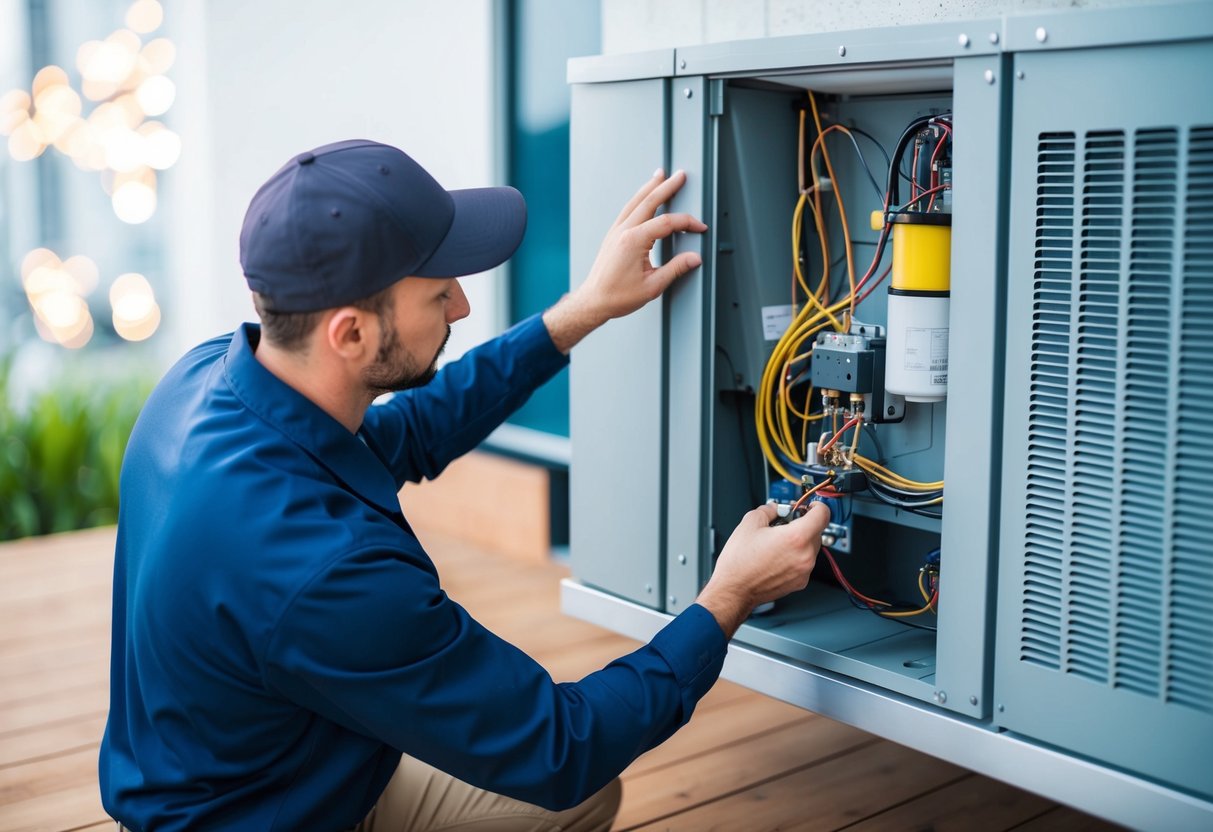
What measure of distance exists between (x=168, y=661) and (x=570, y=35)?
7.80ft

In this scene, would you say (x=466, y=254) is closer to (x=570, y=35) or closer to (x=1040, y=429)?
(x=1040, y=429)

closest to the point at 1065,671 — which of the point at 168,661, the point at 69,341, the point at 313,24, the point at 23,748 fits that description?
the point at 168,661

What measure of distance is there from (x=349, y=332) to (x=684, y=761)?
48.8 inches

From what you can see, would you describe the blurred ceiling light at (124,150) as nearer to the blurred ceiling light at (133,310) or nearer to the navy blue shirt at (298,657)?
the blurred ceiling light at (133,310)

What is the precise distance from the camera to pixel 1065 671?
1.33 metres

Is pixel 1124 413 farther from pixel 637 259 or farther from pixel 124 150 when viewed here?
pixel 124 150

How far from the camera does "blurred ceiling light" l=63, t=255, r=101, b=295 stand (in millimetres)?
4672

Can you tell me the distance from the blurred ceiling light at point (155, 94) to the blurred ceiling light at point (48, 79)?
0.35m

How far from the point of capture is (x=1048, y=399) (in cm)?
132

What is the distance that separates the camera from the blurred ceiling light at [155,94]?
14.5 feet

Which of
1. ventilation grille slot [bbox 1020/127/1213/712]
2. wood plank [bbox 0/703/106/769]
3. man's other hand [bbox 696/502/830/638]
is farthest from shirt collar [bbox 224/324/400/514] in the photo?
wood plank [bbox 0/703/106/769]

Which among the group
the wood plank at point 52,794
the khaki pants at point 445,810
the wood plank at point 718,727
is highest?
the khaki pants at point 445,810

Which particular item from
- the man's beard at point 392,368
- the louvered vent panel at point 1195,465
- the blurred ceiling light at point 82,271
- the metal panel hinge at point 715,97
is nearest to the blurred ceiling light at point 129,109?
the blurred ceiling light at point 82,271

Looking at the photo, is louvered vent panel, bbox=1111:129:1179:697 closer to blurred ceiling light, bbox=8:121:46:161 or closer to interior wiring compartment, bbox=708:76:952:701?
interior wiring compartment, bbox=708:76:952:701
